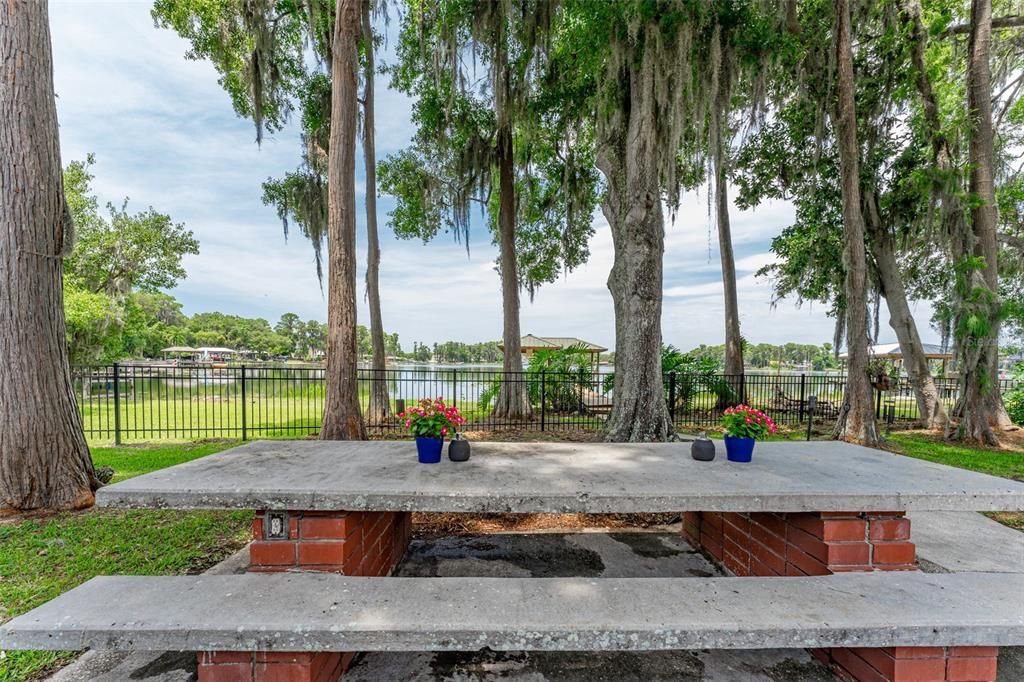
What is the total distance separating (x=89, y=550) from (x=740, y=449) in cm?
455

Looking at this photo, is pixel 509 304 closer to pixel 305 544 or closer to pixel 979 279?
pixel 305 544

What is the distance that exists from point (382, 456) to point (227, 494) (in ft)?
2.81

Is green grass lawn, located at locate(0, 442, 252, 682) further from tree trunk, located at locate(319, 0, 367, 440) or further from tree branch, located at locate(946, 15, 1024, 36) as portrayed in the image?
tree branch, located at locate(946, 15, 1024, 36)

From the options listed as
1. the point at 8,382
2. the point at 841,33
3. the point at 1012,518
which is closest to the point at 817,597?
the point at 1012,518

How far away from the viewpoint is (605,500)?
1746mm

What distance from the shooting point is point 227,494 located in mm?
1674

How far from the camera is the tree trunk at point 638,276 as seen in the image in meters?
5.19

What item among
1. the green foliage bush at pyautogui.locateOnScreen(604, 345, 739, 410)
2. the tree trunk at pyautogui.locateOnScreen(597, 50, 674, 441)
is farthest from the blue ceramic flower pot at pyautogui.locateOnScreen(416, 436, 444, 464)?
the green foliage bush at pyautogui.locateOnScreen(604, 345, 739, 410)

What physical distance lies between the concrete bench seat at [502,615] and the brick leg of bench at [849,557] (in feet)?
0.49

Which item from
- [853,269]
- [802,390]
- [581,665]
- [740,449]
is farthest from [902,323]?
[581,665]

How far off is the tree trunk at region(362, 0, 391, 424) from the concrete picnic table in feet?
21.0

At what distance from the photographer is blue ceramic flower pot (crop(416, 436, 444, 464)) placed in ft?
7.41

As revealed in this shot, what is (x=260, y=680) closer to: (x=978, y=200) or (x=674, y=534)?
(x=674, y=534)

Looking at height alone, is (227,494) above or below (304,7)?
below
